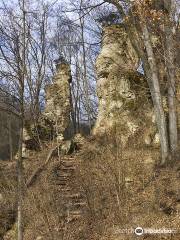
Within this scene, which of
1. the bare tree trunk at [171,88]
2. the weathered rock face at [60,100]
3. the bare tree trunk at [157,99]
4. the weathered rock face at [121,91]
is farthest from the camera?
the weathered rock face at [60,100]

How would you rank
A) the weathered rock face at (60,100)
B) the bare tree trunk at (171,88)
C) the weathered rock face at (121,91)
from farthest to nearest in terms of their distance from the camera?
1. the weathered rock face at (60,100)
2. the weathered rock face at (121,91)
3. the bare tree trunk at (171,88)

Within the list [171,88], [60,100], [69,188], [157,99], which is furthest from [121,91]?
[69,188]

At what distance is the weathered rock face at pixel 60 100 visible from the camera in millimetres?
23586

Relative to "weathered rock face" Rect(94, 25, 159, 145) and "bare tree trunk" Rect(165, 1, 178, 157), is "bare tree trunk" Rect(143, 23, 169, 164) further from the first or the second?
"weathered rock face" Rect(94, 25, 159, 145)

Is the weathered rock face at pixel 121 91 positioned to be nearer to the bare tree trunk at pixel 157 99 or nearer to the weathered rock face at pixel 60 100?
the bare tree trunk at pixel 157 99

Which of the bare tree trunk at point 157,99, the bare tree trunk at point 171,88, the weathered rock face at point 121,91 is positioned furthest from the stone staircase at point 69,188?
the bare tree trunk at point 171,88

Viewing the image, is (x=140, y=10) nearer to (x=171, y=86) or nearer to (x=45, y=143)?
(x=171, y=86)

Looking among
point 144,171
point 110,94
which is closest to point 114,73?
point 110,94

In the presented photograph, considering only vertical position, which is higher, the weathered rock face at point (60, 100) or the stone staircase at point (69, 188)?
the weathered rock face at point (60, 100)

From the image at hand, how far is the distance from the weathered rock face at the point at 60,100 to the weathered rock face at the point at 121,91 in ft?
12.6

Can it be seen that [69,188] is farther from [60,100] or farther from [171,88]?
[60,100]

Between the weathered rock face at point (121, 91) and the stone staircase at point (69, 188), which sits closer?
the stone staircase at point (69, 188)

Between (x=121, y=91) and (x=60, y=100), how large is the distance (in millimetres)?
5924

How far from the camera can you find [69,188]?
48.5 feet
